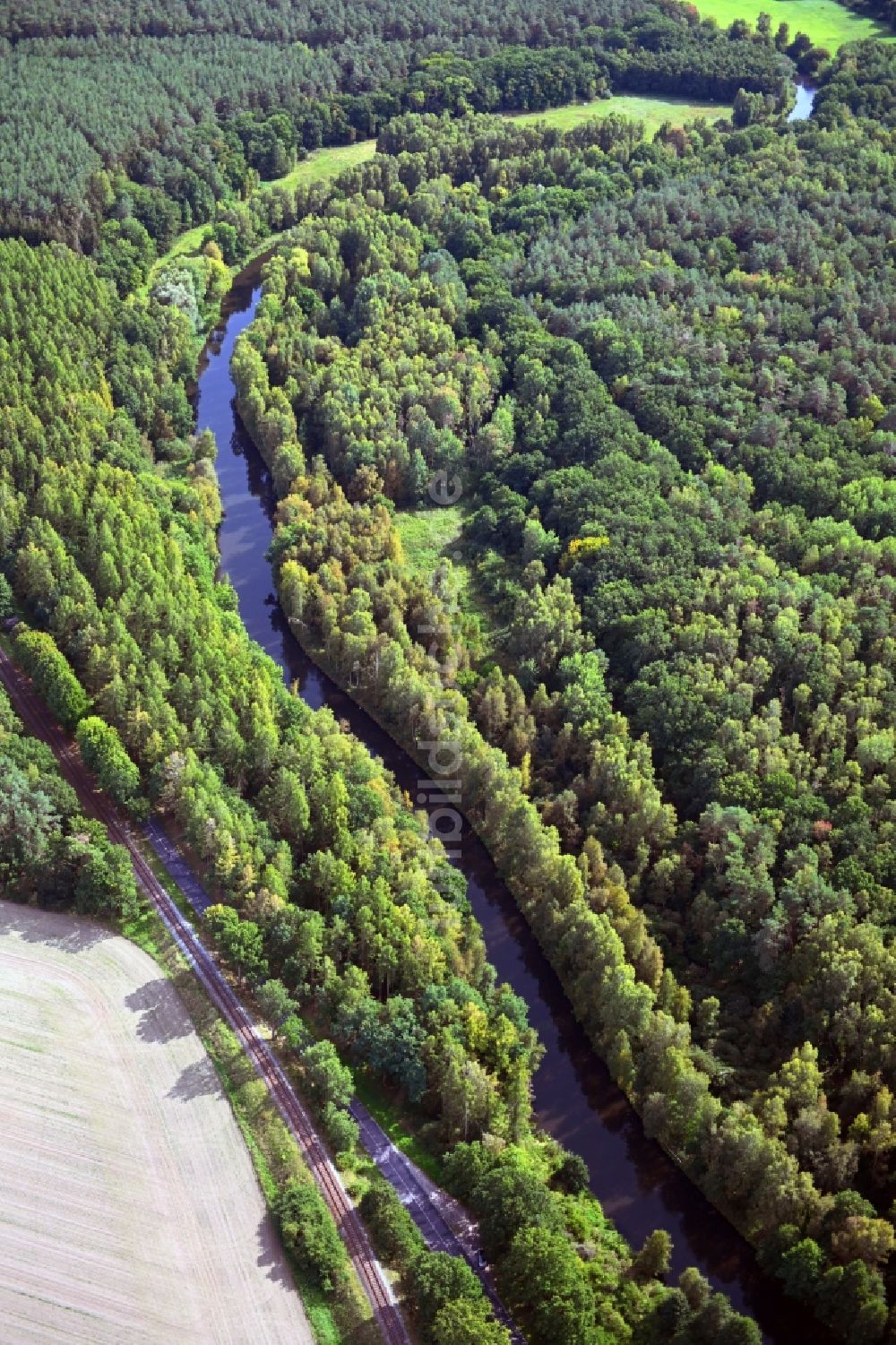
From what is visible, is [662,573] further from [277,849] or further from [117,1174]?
[117,1174]

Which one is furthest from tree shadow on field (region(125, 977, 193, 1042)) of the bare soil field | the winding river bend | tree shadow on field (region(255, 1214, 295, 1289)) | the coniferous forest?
the winding river bend

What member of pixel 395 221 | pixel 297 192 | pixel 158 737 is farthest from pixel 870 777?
pixel 297 192

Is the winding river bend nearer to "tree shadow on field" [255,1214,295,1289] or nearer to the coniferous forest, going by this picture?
the coniferous forest

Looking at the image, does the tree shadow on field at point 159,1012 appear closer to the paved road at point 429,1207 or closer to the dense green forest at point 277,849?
the dense green forest at point 277,849

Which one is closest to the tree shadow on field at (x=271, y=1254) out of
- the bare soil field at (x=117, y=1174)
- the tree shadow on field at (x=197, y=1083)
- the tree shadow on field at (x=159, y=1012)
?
the bare soil field at (x=117, y=1174)

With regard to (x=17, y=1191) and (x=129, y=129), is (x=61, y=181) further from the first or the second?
(x=17, y=1191)

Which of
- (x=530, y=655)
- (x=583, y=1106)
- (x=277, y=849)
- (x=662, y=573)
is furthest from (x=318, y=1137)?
(x=662, y=573)
